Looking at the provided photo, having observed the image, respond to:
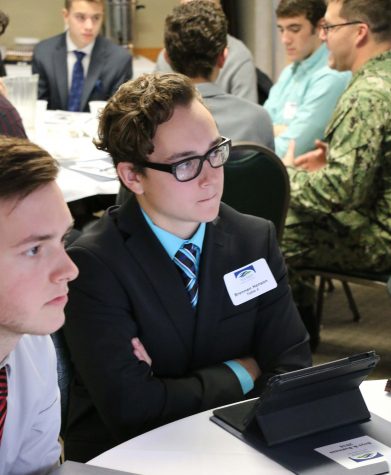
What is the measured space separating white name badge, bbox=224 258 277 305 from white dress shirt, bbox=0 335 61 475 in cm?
62

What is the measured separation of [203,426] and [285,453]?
0.20m

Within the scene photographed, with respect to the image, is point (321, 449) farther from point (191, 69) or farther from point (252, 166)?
point (191, 69)

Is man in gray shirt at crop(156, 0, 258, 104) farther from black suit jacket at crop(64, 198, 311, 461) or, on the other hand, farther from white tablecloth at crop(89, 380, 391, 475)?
white tablecloth at crop(89, 380, 391, 475)

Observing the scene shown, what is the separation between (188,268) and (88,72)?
3.56 m

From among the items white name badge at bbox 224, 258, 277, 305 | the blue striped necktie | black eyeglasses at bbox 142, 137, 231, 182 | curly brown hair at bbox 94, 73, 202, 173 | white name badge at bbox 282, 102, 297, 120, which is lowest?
the blue striped necktie

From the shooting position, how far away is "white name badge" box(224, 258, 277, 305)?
7.06 ft

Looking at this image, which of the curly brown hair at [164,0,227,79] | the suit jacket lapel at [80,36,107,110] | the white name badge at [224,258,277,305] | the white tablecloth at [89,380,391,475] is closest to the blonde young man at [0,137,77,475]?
the white tablecloth at [89,380,391,475]

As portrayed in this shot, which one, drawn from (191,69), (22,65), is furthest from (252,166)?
(22,65)

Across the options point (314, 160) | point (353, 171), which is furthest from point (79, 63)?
point (353, 171)

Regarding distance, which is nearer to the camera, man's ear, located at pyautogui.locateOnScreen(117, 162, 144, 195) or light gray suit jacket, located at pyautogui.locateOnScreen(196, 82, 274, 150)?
man's ear, located at pyautogui.locateOnScreen(117, 162, 144, 195)

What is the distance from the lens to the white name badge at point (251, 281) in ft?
7.06

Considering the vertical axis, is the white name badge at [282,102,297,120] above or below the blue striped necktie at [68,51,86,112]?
above

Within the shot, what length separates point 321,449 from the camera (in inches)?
60.4

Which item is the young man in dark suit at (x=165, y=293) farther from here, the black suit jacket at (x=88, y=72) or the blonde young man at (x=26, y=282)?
the black suit jacket at (x=88, y=72)
